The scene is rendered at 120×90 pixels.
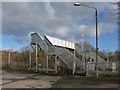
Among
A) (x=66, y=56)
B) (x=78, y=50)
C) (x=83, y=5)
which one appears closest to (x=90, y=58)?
(x=78, y=50)

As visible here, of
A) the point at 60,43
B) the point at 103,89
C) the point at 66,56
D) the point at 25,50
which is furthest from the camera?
the point at 25,50

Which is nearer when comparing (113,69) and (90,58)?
(113,69)

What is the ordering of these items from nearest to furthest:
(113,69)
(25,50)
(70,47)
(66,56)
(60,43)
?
1. (113,69)
2. (66,56)
3. (60,43)
4. (70,47)
5. (25,50)

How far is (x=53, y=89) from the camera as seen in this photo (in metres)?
19.5

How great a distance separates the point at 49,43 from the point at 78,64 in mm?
7134

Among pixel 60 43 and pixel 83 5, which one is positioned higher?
pixel 83 5

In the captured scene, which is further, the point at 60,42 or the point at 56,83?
the point at 60,42

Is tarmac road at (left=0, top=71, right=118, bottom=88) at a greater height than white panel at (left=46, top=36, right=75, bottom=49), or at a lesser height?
→ lesser

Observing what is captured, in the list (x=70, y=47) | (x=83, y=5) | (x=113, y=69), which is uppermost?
(x=83, y=5)

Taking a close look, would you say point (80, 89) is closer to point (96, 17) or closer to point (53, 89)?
point (53, 89)

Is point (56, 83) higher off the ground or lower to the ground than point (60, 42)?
lower

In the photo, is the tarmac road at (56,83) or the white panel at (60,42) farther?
the white panel at (60,42)

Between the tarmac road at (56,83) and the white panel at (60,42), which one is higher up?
the white panel at (60,42)

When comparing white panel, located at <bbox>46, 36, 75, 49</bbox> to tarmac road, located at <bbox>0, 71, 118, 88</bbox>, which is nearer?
tarmac road, located at <bbox>0, 71, 118, 88</bbox>
